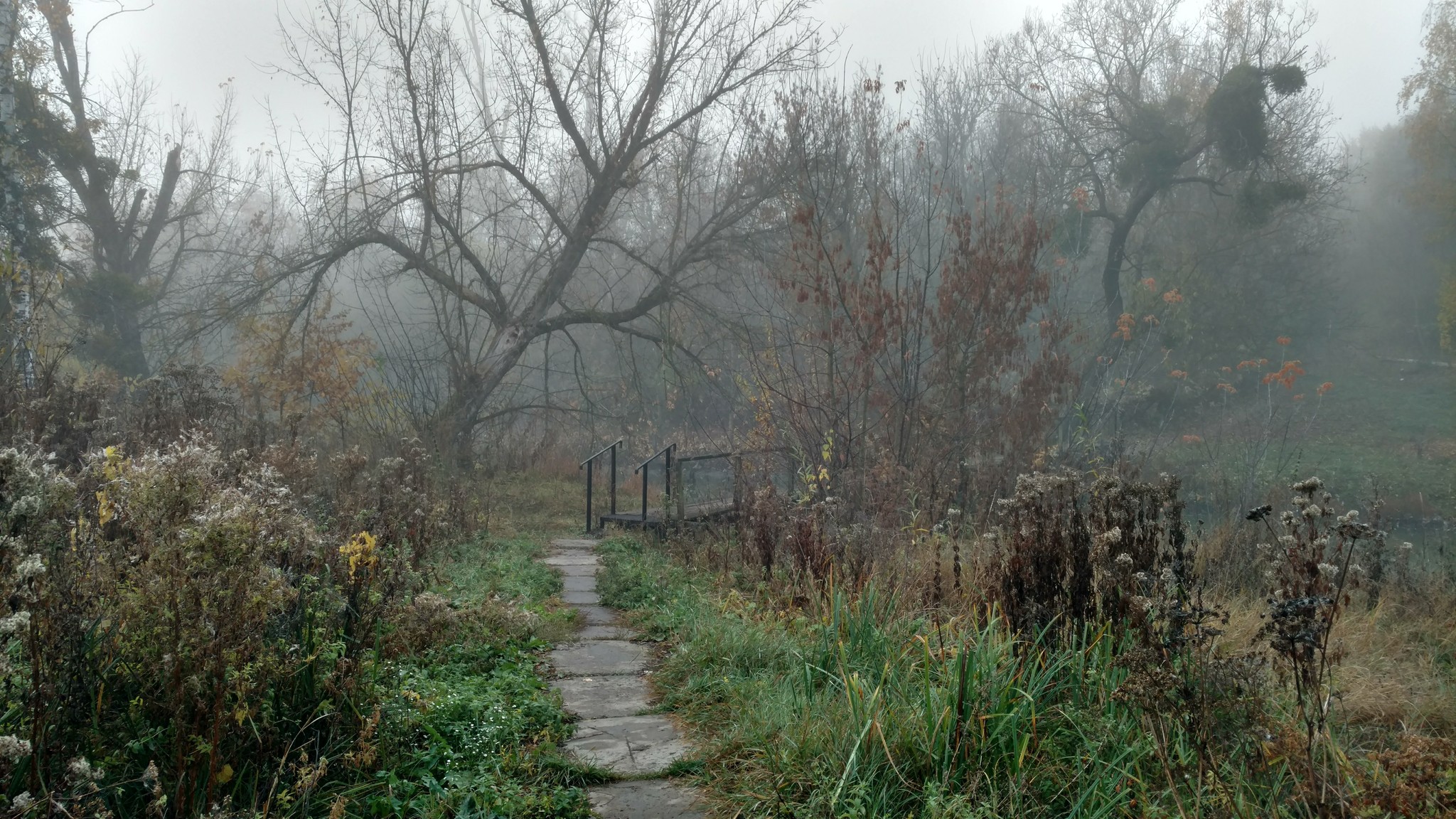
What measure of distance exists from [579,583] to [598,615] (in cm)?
127

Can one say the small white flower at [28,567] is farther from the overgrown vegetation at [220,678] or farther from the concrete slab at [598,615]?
the concrete slab at [598,615]

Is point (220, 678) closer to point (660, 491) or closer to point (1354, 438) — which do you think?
point (660, 491)

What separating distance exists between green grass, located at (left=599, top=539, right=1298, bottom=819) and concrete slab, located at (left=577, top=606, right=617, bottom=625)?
1.63 metres

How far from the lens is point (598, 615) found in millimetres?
5742

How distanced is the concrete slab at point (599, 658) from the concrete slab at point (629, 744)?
69 centimetres

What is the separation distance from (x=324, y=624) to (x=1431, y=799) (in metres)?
3.17

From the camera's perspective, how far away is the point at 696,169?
13938 millimetres

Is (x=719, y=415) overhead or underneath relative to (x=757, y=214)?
underneath

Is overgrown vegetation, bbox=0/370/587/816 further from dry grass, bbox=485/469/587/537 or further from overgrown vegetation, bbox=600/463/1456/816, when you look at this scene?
dry grass, bbox=485/469/587/537

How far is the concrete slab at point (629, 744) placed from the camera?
3189mm

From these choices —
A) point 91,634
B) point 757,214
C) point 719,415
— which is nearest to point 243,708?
point 91,634

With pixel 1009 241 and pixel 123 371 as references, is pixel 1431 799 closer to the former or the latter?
pixel 1009 241

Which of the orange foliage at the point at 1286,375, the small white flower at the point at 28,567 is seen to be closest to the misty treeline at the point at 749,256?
the orange foliage at the point at 1286,375

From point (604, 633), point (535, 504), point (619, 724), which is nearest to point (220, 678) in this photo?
point (619, 724)
